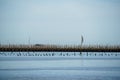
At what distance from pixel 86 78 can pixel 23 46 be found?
3282 centimetres

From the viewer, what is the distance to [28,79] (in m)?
25.6

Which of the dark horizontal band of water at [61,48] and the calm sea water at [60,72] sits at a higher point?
the dark horizontal band of water at [61,48]

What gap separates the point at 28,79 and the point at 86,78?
4245 millimetres

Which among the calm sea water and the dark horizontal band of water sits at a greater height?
the dark horizontal band of water

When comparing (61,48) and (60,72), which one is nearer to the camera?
(60,72)

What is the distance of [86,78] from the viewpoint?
26734 mm

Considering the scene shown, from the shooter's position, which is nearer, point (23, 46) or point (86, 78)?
point (86, 78)

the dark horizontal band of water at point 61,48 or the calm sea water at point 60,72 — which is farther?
the dark horizontal band of water at point 61,48

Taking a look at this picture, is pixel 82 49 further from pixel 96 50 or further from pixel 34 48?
pixel 34 48

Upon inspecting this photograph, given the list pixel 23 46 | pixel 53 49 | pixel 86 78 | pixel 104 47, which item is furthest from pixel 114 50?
pixel 86 78

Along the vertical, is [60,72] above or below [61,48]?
below

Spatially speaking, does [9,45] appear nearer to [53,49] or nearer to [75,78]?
[53,49]

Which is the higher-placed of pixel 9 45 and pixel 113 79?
pixel 9 45

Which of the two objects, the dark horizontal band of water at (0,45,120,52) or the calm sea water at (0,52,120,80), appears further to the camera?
the dark horizontal band of water at (0,45,120,52)
